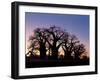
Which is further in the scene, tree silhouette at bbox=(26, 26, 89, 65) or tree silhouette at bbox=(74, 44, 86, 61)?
tree silhouette at bbox=(74, 44, 86, 61)

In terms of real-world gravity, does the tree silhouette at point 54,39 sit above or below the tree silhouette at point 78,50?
above

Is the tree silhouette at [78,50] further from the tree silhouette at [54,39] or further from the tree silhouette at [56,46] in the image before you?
the tree silhouette at [54,39]

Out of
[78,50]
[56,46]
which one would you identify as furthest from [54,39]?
[78,50]

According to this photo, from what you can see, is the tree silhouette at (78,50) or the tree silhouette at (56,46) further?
the tree silhouette at (78,50)

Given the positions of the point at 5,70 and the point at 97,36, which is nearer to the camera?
the point at 5,70

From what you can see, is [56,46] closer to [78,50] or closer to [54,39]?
[54,39]

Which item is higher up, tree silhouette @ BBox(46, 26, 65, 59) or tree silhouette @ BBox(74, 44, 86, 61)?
tree silhouette @ BBox(46, 26, 65, 59)

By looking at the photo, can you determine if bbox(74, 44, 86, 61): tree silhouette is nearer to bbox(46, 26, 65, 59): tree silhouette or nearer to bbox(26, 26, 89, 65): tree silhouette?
bbox(26, 26, 89, 65): tree silhouette

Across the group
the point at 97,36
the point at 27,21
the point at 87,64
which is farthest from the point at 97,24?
the point at 27,21

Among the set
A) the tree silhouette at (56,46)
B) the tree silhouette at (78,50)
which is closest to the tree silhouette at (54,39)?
the tree silhouette at (56,46)

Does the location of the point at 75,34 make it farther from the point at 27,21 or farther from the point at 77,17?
→ the point at 27,21

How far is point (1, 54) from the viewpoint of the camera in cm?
171

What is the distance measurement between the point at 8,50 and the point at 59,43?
306 millimetres

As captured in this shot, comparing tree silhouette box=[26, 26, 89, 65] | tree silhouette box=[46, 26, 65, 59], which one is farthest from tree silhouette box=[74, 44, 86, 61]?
tree silhouette box=[46, 26, 65, 59]
